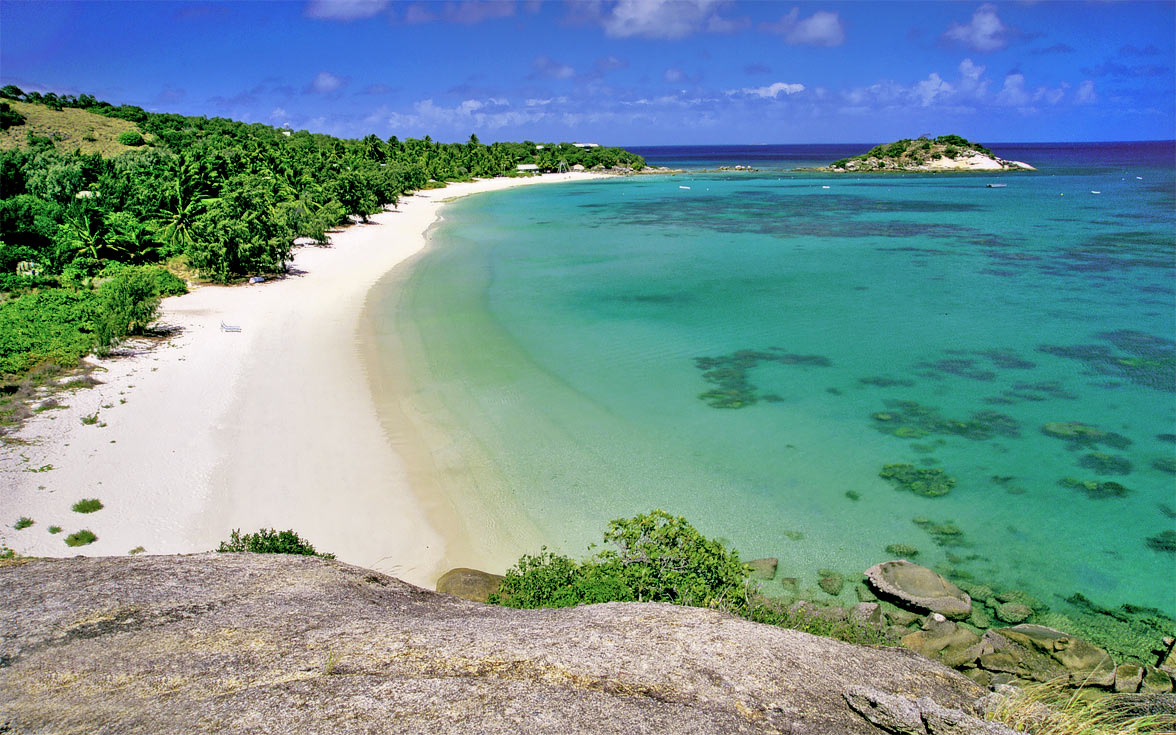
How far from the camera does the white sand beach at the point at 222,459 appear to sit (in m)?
11.2

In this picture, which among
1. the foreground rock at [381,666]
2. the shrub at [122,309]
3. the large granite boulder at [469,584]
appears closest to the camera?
the foreground rock at [381,666]

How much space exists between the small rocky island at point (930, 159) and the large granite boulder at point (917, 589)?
140 metres

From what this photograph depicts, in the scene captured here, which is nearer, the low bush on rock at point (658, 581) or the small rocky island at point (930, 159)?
the low bush on rock at point (658, 581)

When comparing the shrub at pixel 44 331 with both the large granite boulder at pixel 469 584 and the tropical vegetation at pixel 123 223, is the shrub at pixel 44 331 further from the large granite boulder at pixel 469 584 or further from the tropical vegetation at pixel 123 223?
the large granite boulder at pixel 469 584

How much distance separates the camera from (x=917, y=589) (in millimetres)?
10812

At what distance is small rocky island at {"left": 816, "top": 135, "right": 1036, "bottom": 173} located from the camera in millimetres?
127688

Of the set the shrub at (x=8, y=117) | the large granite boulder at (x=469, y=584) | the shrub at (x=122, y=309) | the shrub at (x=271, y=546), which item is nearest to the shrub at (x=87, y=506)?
the shrub at (x=271, y=546)

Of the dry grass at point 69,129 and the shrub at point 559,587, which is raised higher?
the dry grass at point 69,129

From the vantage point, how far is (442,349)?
22.6 meters

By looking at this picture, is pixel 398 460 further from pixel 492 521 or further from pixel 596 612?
pixel 596 612

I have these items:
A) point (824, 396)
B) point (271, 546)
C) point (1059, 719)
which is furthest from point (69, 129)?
point (1059, 719)

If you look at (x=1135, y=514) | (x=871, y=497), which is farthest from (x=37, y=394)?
(x=1135, y=514)

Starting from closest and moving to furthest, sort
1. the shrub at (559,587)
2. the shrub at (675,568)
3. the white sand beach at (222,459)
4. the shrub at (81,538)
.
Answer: the shrub at (559,587) < the shrub at (675,568) < the shrub at (81,538) < the white sand beach at (222,459)

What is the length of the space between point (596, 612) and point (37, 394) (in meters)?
16.3
